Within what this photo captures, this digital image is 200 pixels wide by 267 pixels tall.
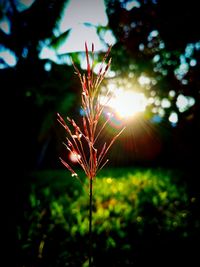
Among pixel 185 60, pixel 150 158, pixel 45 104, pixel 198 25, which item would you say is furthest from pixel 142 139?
pixel 198 25

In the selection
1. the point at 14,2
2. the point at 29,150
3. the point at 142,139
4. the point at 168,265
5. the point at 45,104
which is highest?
the point at 14,2

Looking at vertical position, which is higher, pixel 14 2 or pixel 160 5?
pixel 14 2

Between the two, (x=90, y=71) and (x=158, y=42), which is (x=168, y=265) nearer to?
(x=90, y=71)

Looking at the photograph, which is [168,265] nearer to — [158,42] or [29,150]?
[158,42]

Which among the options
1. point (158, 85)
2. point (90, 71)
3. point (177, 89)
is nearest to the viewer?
point (90, 71)

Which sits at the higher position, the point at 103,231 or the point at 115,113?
the point at 115,113

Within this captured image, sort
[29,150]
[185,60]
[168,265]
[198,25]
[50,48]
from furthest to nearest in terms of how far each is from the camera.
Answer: [29,150] → [50,48] → [185,60] → [198,25] → [168,265]

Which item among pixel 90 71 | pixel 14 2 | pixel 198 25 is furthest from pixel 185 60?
pixel 14 2

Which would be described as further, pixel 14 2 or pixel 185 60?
pixel 14 2

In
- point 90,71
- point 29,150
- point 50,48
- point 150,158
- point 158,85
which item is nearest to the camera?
point 90,71
